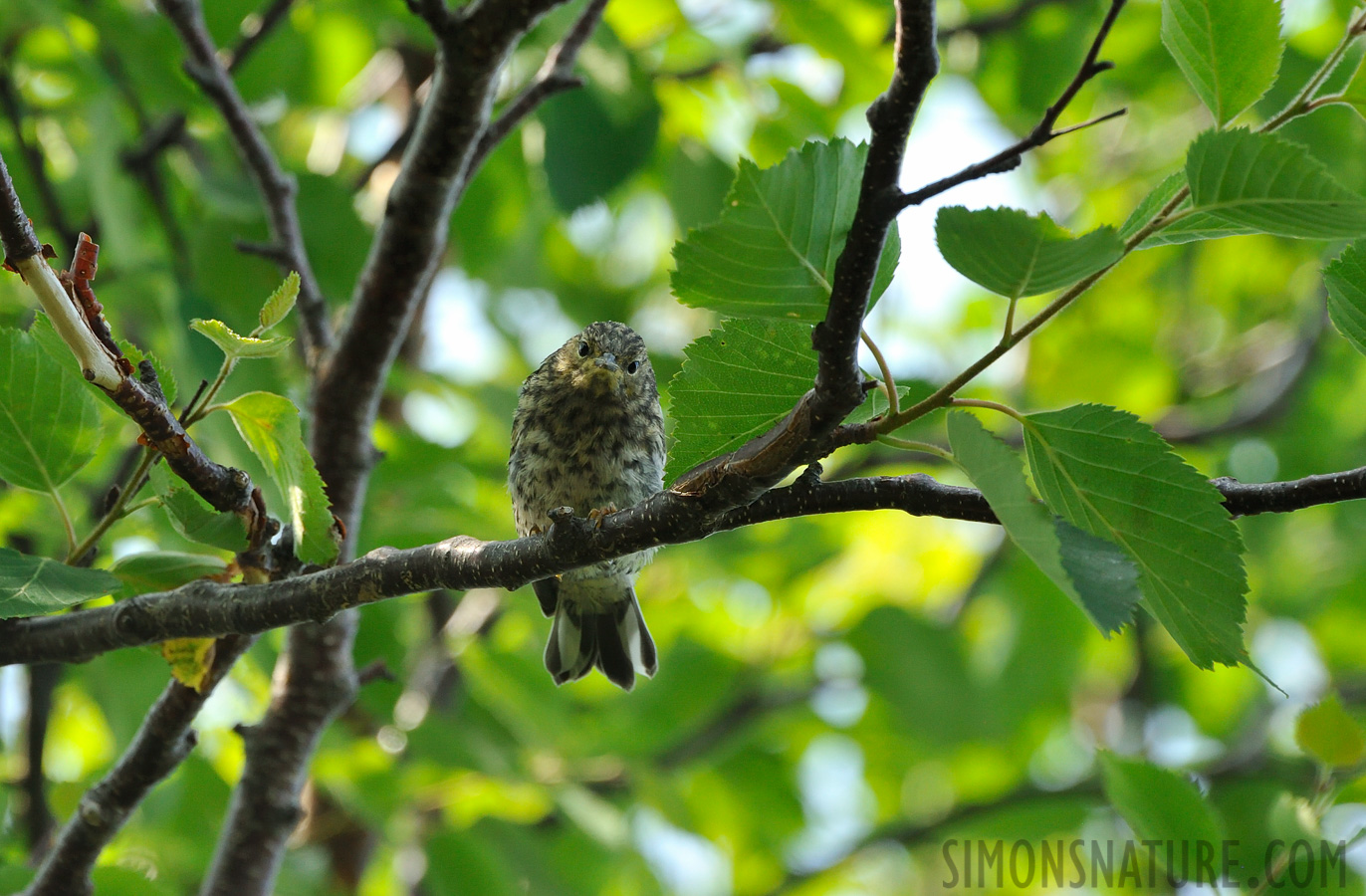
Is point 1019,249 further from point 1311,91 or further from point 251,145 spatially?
point 251,145

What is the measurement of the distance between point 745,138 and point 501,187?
0.86 metres

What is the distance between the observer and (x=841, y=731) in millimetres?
5082

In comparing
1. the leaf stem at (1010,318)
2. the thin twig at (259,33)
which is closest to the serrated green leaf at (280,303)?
the leaf stem at (1010,318)

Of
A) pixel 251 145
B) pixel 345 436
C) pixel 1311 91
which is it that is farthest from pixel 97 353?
pixel 1311 91

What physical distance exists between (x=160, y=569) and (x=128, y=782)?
460 millimetres

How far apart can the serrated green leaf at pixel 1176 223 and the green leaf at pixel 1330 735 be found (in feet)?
3.91

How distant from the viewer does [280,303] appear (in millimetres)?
1544

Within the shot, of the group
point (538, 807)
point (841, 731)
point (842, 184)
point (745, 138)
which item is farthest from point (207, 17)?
point (841, 731)

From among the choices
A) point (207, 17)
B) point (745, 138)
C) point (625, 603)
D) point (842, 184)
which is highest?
point (745, 138)

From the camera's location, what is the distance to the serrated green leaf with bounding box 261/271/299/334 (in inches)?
59.7

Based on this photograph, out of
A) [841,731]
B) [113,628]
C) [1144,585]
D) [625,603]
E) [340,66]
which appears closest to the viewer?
[1144,585]

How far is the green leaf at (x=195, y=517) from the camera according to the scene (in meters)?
1.69

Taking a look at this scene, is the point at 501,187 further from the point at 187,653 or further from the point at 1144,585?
the point at 1144,585

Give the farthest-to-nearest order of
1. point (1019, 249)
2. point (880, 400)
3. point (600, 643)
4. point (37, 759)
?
point (600, 643) < point (37, 759) < point (880, 400) < point (1019, 249)
